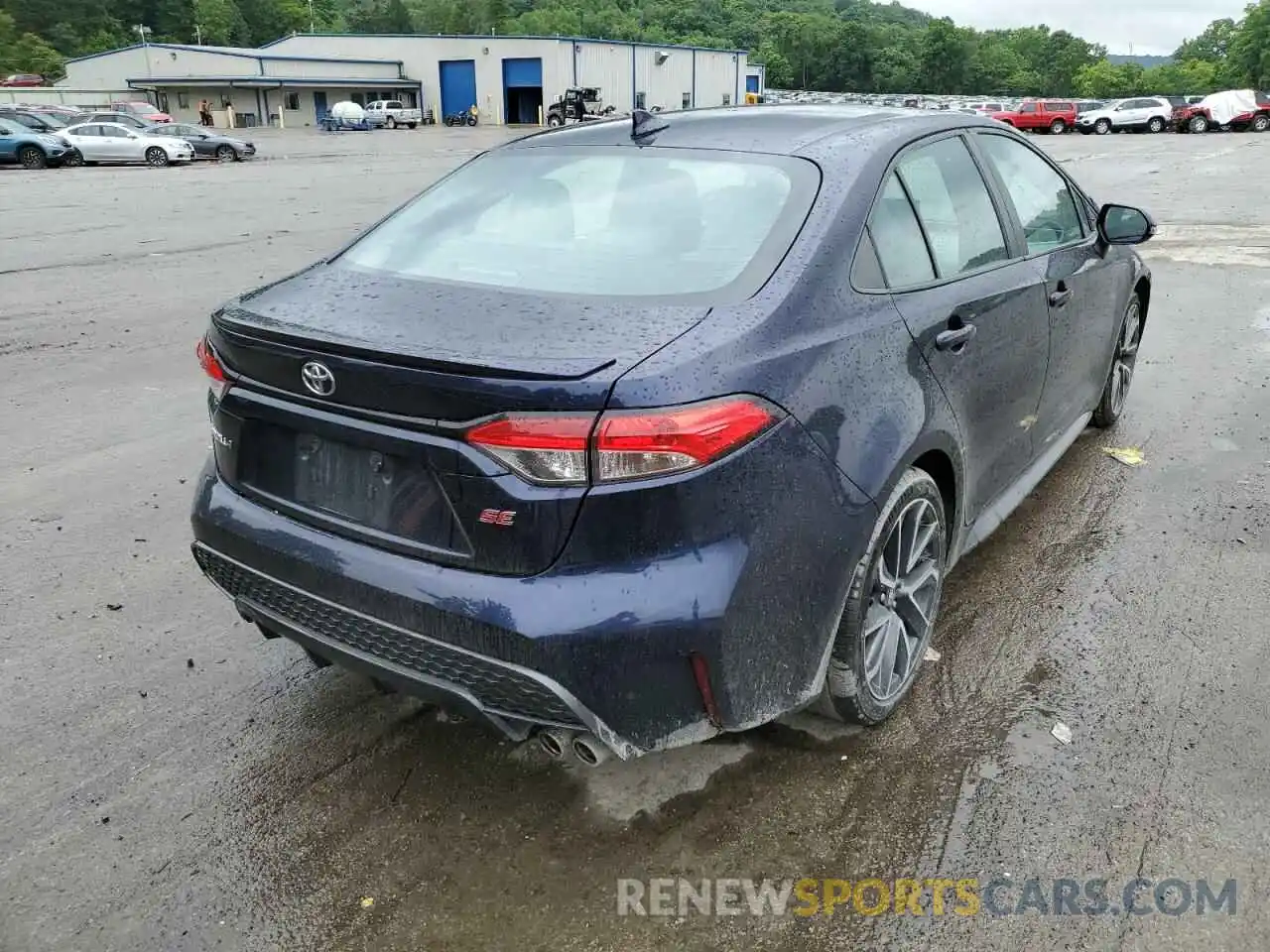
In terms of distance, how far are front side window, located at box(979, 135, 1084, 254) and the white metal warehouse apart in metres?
70.1

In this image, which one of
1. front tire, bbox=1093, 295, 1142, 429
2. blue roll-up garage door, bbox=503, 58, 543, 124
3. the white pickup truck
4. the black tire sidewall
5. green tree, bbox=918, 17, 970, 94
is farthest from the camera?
green tree, bbox=918, 17, 970, 94

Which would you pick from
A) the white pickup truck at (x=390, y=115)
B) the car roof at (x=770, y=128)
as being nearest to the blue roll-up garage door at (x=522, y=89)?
the white pickup truck at (x=390, y=115)

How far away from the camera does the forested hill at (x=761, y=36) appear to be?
105 m

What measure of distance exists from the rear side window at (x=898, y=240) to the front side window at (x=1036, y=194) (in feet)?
2.88

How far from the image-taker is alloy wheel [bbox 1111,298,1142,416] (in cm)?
530

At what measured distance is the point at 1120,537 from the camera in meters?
4.28

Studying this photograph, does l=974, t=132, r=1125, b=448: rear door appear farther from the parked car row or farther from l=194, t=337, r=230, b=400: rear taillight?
the parked car row

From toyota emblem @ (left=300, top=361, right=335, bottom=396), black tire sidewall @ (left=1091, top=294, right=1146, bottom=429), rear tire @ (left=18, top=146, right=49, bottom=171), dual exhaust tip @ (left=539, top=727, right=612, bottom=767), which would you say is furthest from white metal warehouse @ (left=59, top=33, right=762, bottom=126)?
dual exhaust tip @ (left=539, top=727, right=612, bottom=767)

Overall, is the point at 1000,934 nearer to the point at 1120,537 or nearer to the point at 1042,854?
the point at 1042,854

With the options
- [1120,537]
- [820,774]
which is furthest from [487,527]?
[1120,537]

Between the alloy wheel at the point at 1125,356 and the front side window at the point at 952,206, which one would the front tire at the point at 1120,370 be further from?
the front side window at the point at 952,206

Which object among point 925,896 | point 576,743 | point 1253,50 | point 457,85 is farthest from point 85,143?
point 1253,50

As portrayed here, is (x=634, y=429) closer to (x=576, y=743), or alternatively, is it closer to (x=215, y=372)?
(x=576, y=743)

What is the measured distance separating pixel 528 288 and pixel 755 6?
176 m
